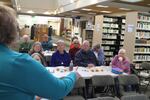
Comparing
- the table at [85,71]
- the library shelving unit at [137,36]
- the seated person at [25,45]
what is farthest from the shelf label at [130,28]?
the seated person at [25,45]

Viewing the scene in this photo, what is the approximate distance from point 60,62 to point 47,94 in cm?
549

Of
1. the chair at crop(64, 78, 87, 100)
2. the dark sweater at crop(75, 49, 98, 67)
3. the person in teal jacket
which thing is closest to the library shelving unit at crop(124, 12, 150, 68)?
the dark sweater at crop(75, 49, 98, 67)

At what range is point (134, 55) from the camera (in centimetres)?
920

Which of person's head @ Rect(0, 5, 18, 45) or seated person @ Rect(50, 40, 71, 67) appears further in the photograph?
seated person @ Rect(50, 40, 71, 67)

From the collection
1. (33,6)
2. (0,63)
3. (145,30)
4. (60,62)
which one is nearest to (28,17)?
(33,6)

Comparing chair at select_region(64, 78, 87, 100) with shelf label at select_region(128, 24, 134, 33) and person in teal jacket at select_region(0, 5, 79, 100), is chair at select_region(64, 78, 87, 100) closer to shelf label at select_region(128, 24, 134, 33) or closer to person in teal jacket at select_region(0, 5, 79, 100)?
person in teal jacket at select_region(0, 5, 79, 100)

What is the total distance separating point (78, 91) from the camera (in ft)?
16.8

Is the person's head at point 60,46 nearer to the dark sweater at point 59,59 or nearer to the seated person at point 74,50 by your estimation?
the dark sweater at point 59,59

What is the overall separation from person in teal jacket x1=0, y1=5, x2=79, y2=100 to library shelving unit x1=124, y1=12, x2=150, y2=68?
315 inches

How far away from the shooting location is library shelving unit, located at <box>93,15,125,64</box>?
1162 centimetres

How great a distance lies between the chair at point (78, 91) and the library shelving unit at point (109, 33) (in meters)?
6.61

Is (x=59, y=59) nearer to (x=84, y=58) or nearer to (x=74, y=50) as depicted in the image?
(x=84, y=58)

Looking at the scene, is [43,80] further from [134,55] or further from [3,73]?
[134,55]

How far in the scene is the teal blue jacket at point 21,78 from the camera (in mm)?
1238
